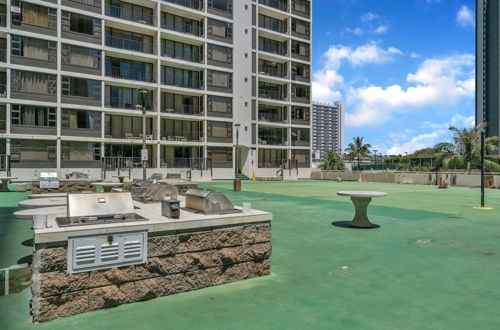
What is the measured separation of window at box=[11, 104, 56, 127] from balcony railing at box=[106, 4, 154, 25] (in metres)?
12.6

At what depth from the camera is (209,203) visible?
632 cm

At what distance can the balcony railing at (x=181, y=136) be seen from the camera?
4566 cm

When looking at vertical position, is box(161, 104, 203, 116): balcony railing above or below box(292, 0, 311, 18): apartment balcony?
below

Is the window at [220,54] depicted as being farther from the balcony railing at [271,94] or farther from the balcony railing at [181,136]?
the balcony railing at [181,136]

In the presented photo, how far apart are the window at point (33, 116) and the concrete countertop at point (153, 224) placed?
1394 inches

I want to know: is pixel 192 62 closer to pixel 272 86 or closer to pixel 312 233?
pixel 272 86

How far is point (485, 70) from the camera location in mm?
126500

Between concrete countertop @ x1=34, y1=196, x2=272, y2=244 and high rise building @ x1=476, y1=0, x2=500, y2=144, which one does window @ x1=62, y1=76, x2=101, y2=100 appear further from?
high rise building @ x1=476, y1=0, x2=500, y2=144

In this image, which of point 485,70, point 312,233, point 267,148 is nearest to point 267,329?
point 312,233

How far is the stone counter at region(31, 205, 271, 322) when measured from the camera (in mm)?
4520

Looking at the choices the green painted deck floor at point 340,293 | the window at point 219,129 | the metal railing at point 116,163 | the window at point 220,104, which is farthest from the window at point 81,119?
the green painted deck floor at point 340,293

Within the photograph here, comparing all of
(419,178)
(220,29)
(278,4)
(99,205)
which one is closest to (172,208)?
(99,205)

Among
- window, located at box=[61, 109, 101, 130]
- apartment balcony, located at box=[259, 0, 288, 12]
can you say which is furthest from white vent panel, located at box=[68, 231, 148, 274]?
apartment balcony, located at box=[259, 0, 288, 12]

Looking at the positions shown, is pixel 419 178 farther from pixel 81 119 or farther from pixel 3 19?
pixel 3 19
